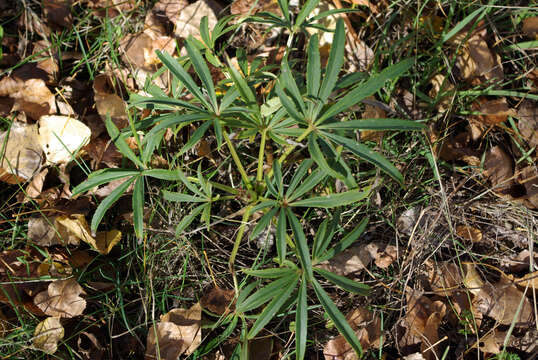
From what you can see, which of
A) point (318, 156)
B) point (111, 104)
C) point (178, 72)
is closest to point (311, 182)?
point (318, 156)

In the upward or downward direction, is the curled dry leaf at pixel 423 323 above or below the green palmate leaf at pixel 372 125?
below

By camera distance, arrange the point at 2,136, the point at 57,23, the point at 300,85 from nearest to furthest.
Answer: the point at 300,85 → the point at 2,136 → the point at 57,23

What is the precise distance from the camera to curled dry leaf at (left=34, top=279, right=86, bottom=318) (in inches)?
66.4

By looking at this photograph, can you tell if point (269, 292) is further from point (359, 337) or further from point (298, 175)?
point (359, 337)

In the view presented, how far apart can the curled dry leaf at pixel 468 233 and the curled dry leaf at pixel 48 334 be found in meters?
1.54

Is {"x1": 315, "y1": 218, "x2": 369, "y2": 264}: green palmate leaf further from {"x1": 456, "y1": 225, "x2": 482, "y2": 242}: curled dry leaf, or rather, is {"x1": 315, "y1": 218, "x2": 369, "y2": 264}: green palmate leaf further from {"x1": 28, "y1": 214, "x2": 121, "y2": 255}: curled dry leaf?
{"x1": 28, "y1": 214, "x2": 121, "y2": 255}: curled dry leaf

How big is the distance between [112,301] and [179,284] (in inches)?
A: 10.2

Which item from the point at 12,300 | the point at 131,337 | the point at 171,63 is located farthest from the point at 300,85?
the point at 12,300

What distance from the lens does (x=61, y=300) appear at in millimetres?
1699

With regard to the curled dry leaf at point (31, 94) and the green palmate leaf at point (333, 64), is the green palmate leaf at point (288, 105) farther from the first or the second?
the curled dry leaf at point (31, 94)

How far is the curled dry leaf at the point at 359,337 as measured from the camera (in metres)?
1.64

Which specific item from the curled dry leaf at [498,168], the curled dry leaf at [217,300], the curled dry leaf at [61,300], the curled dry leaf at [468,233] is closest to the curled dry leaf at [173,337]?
the curled dry leaf at [217,300]

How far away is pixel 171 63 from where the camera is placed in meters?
1.42

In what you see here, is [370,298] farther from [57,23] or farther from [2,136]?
[57,23]
